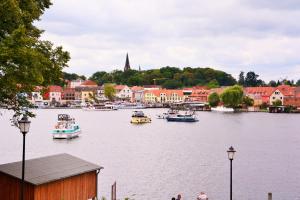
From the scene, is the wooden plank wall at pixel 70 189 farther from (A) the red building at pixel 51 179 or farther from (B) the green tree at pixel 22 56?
(B) the green tree at pixel 22 56

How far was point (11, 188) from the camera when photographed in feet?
73.4

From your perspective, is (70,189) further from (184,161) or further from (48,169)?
(184,161)

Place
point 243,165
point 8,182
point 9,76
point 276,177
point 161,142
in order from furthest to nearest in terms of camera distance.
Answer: point 161,142
point 243,165
point 276,177
point 8,182
point 9,76

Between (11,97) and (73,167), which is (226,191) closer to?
(73,167)

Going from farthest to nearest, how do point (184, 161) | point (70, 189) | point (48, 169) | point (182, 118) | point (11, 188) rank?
point (182, 118) < point (184, 161) < point (70, 189) < point (48, 169) < point (11, 188)

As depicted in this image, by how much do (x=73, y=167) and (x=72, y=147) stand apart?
4926cm

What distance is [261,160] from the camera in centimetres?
5984

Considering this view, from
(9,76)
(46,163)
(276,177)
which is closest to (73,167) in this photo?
(46,163)

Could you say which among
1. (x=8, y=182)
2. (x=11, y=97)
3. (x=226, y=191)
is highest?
(x=11, y=97)

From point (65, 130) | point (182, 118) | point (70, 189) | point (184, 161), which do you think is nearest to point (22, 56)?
point (70, 189)

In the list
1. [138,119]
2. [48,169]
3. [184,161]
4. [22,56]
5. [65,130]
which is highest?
[22,56]

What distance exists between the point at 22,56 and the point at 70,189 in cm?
806

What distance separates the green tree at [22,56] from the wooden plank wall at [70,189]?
12.0ft

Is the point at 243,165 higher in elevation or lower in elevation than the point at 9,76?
lower
